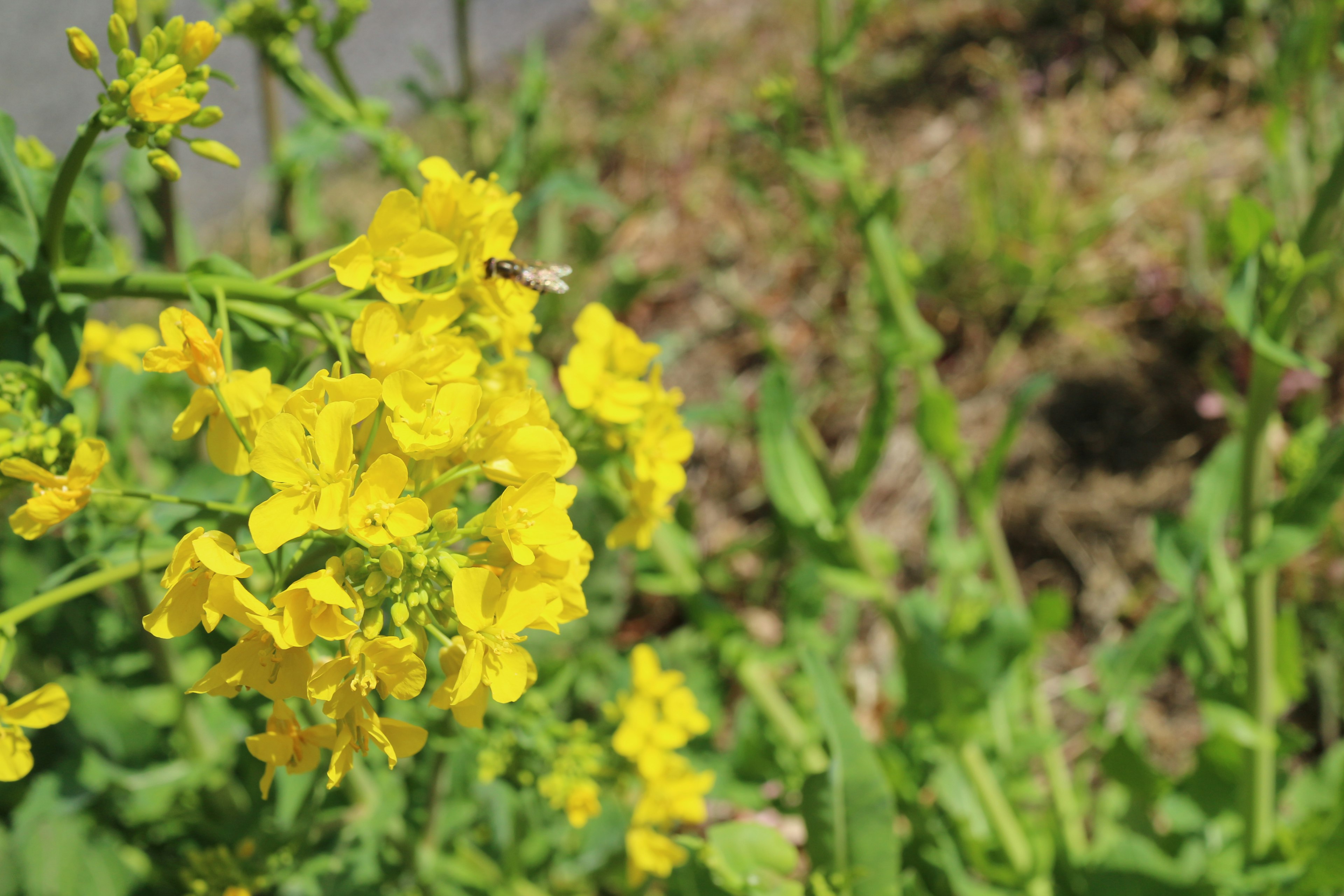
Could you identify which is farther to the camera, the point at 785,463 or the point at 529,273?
the point at 785,463

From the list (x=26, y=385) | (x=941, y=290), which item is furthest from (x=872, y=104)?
(x=26, y=385)

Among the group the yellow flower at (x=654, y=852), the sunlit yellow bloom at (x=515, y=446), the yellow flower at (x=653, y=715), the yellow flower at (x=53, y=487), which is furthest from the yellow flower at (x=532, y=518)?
the yellow flower at (x=654, y=852)

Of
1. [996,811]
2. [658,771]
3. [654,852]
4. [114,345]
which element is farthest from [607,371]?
[996,811]

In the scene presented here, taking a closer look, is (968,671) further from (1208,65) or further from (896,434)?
(1208,65)

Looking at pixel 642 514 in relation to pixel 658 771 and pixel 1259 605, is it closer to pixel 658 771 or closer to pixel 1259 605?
pixel 658 771

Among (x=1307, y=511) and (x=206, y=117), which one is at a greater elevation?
(x=206, y=117)

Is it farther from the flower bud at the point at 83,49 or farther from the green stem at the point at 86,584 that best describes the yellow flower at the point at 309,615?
the flower bud at the point at 83,49

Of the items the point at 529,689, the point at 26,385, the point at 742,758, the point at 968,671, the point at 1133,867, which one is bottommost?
the point at 1133,867
